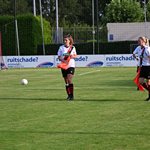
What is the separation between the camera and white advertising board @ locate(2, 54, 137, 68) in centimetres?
4228

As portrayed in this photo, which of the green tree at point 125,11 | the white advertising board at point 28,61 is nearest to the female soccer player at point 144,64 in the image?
the white advertising board at point 28,61

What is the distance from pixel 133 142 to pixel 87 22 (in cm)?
10206

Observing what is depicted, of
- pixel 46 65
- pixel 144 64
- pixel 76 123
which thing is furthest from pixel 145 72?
pixel 46 65

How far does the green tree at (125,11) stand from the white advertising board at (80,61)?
1227 inches

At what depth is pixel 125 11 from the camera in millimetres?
73438

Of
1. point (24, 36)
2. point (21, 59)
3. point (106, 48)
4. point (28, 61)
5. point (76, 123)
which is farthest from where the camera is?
point (24, 36)

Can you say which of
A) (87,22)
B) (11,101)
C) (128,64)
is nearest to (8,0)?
(87,22)

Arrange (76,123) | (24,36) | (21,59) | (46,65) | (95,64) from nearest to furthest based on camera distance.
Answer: (76,123) → (95,64) → (46,65) → (21,59) → (24,36)

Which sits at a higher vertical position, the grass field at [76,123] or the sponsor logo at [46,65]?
the grass field at [76,123]

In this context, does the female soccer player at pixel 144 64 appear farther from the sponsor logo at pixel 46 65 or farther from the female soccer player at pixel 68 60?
the sponsor logo at pixel 46 65

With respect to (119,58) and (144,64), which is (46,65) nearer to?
(119,58)

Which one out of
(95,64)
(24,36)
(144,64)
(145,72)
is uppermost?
(144,64)

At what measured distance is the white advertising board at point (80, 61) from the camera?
42.3 metres

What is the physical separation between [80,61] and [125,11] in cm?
3225
